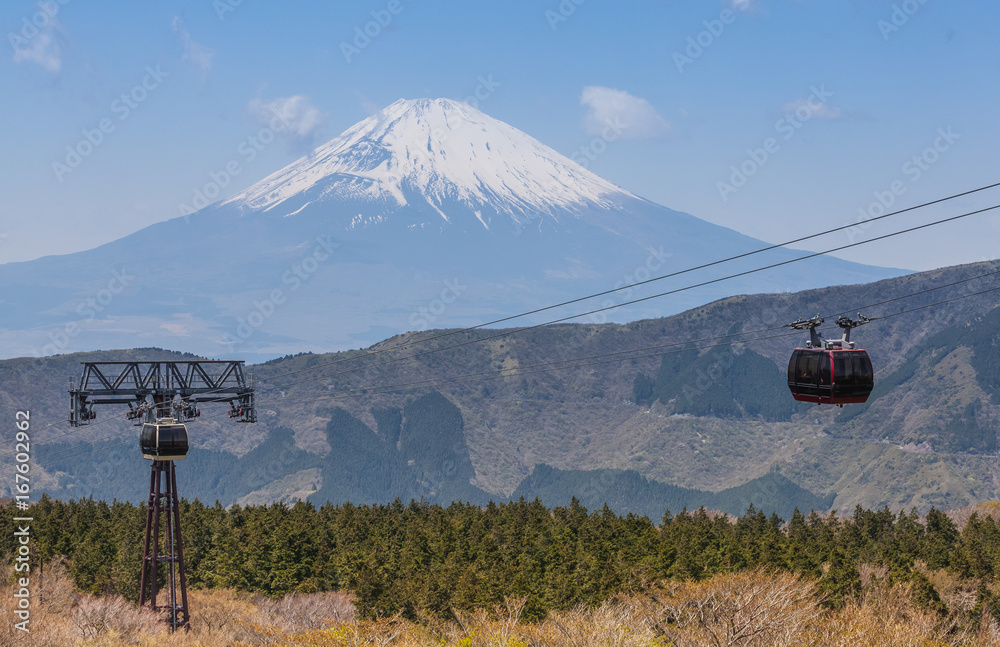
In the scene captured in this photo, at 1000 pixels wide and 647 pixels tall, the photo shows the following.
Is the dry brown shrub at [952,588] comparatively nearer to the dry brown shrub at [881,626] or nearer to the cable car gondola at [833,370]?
the dry brown shrub at [881,626]

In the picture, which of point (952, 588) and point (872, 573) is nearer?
point (872, 573)

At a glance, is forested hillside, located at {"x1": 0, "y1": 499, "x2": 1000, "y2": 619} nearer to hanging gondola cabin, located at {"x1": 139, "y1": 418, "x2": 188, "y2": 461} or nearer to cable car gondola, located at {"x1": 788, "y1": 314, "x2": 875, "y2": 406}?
hanging gondola cabin, located at {"x1": 139, "y1": 418, "x2": 188, "y2": 461}

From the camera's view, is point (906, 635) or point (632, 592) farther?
point (632, 592)

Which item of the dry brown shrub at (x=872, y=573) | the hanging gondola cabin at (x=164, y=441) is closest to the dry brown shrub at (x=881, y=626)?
the dry brown shrub at (x=872, y=573)

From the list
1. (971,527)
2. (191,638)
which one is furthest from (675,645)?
(971,527)

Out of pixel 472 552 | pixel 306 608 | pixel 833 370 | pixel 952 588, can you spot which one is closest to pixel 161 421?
pixel 833 370

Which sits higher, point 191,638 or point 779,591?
point 779,591

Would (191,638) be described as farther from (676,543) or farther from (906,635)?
(676,543)

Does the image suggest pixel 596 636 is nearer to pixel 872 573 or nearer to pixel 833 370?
pixel 833 370
